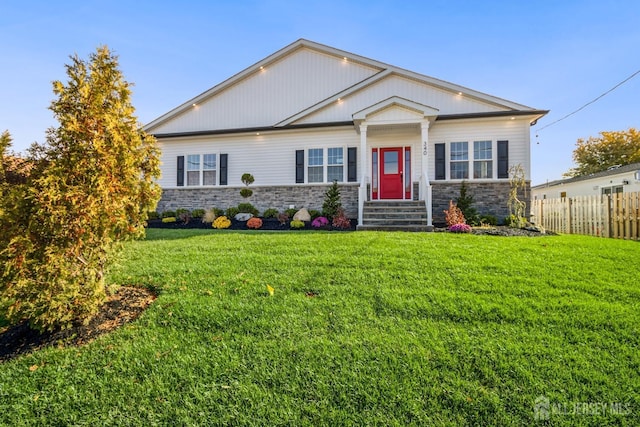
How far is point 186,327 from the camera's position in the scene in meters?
2.97

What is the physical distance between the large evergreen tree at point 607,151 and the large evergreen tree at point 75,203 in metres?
38.2

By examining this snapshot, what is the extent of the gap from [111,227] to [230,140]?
11.1 m

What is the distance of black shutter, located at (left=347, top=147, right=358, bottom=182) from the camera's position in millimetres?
11719

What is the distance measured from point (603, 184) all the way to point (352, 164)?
60.4 ft

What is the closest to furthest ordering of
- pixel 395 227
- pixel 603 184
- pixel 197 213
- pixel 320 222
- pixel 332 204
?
pixel 395 227
pixel 320 222
pixel 332 204
pixel 197 213
pixel 603 184

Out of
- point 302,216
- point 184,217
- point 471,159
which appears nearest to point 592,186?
point 471,159

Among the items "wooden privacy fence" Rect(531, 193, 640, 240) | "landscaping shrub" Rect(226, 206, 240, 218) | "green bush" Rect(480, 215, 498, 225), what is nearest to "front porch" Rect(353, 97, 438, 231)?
"green bush" Rect(480, 215, 498, 225)

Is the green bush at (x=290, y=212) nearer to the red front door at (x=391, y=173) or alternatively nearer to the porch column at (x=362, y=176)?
the porch column at (x=362, y=176)

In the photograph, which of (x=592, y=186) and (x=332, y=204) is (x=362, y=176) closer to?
(x=332, y=204)

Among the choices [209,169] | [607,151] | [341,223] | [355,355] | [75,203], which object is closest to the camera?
[355,355]

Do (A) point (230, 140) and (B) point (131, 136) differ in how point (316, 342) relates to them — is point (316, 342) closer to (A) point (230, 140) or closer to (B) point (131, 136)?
(B) point (131, 136)

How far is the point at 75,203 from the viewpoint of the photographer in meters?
2.73

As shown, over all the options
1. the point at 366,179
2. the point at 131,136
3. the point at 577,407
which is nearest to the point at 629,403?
the point at 577,407

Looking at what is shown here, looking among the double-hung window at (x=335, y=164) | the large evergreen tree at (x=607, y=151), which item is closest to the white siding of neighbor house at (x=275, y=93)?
the double-hung window at (x=335, y=164)
